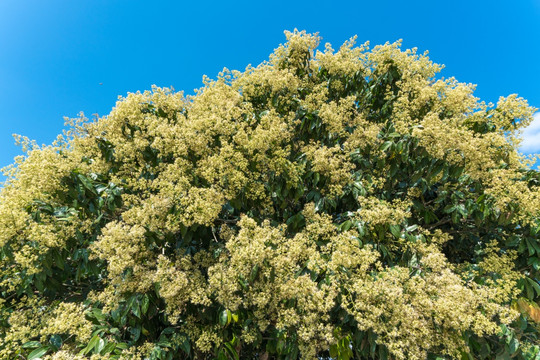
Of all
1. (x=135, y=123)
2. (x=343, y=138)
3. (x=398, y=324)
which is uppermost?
(x=343, y=138)

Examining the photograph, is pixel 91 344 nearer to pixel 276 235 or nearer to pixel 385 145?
pixel 276 235

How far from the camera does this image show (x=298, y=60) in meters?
5.06

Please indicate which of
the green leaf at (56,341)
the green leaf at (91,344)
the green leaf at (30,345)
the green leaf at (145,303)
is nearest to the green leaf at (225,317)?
the green leaf at (145,303)

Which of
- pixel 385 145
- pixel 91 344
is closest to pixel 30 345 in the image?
pixel 91 344

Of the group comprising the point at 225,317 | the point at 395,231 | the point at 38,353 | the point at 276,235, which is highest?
the point at 395,231

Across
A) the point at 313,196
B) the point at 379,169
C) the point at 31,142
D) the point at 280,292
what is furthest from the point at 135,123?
the point at 379,169

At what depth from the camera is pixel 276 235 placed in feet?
9.88

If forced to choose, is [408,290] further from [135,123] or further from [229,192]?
[135,123]

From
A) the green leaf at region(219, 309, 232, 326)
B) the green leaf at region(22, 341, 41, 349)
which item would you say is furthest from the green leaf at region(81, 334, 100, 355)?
the green leaf at region(219, 309, 232, 326)

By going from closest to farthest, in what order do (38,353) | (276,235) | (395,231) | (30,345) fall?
(38,353), (30,345), (276,235), (395,231)

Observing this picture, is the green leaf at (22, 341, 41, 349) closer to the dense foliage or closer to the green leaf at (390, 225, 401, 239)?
the dense foliage

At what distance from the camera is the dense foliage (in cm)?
275

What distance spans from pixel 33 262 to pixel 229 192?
2202mm

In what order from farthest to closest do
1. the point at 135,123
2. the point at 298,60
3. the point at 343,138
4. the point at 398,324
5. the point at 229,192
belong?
the point at 298,60
the point at 343,138
the point at 135,123
the point at 229,192
the point at 398,324
